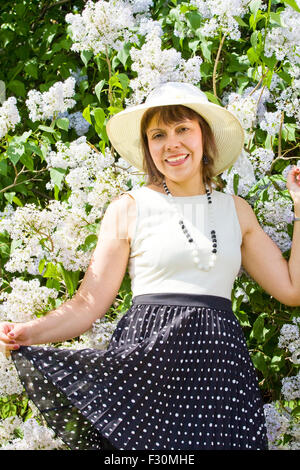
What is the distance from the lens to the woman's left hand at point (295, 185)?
7.49ft

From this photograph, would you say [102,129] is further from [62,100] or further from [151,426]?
[151,426]

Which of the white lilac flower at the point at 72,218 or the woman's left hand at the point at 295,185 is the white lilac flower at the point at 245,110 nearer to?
the woman's left hand at the point at 295,185

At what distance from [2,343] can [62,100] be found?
1171 mm

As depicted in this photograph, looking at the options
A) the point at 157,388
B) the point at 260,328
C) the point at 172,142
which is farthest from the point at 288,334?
the point at 172,142

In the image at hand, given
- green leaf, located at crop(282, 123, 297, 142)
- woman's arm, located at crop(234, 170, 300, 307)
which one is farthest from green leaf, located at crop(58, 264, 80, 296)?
green leaf, located at crop(282, 123, 297, 142)

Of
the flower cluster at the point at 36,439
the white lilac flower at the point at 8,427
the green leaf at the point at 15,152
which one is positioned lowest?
the white lilac flower at the point at 8,427

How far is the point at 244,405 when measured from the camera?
81.1 inches

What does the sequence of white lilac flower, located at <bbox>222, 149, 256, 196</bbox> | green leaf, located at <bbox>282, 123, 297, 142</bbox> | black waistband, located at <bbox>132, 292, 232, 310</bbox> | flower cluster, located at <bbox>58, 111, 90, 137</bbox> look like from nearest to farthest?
black waistband, located at <bbox>132, 292, 232, 310</bbox>
white lilac flower, located at <bbox>222, 149, 256, 196</bbox>
green leaf, located at <bbox>282, 123, 297, 142</bbox>
flower cluster, located at <bbox>58, 111, 90, 137</bbox>

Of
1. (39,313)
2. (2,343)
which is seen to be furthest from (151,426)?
Result: (39,313)

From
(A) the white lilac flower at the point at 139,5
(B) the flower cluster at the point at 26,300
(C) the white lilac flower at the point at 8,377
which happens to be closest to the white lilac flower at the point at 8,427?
(C) the white lilac flower at the point at 8,377

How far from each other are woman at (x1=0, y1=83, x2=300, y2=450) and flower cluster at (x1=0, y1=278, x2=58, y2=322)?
35cm

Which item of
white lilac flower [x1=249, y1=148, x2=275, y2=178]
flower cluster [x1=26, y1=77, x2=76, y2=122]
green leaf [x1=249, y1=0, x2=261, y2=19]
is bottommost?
white lilac flower [x1=249, y1=148, x2=275, y2=178]

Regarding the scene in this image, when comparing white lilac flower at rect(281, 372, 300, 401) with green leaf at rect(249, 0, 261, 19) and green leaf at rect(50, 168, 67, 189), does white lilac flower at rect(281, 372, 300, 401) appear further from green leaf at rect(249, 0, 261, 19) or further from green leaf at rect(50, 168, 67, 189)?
green leaf at rect(249, 0, 261, 19)

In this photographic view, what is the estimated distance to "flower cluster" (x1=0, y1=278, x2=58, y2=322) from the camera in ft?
8.27
